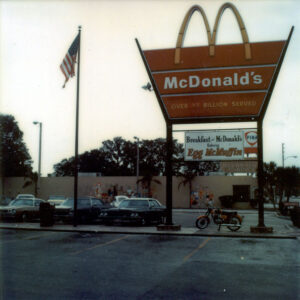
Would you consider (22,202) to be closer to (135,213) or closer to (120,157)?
(135,213)

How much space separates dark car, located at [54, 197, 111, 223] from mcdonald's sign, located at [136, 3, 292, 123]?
676 centimetres

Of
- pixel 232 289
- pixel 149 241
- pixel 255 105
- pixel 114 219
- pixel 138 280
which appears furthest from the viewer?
pixel 114 219

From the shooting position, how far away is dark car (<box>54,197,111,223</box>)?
66.6ft

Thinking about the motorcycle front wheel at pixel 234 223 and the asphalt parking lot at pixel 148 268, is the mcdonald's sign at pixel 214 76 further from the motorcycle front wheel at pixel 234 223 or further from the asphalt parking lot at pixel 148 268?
the asphalt parking lot at pixel 148 268

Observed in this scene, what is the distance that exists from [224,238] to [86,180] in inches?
1434

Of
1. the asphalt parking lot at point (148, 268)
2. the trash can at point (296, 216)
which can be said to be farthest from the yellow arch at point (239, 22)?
the trash can at point (296, 216)

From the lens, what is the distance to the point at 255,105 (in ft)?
55.2

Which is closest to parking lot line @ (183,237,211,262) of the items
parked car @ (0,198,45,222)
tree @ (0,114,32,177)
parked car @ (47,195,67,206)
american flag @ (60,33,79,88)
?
american flag @ (60,33,79,88)

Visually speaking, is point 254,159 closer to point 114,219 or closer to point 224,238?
point 224,238

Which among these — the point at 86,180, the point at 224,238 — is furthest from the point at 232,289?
the point at 86,180

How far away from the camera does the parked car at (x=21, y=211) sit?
70.1 ft

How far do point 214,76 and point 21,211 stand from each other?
41.2ft

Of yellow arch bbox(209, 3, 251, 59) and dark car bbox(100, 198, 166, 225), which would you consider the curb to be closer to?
dark car bbox(100, 198, 166, 225)

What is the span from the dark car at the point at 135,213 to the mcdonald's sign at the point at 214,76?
14.9ft
